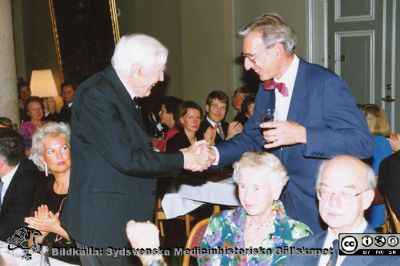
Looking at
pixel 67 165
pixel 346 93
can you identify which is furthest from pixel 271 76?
pixel 67 165

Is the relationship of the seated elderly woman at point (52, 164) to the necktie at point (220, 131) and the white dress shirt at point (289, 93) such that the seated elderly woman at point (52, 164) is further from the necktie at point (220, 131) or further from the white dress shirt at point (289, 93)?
the necktie at point (220, 131)

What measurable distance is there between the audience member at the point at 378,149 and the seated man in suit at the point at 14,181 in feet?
7.92

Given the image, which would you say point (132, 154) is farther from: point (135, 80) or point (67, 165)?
point (67, 165)

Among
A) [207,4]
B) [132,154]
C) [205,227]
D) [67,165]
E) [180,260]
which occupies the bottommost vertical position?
[180,260]

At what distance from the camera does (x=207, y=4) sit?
26.8ft

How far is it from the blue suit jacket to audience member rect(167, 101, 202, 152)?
2.43 metres

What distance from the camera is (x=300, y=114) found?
2.82 metres

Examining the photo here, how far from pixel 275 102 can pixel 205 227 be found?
78 cm

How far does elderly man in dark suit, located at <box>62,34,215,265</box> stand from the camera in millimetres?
2469

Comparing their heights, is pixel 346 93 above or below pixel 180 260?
above

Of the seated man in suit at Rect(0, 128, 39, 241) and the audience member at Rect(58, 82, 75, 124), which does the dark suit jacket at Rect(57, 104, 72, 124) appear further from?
the seated man in suit at Rect(0, 128, 39, 241)

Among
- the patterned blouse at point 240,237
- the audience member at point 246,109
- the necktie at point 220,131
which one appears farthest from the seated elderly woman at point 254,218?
the audience member at point 246,109

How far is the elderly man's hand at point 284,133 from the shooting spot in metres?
2.60

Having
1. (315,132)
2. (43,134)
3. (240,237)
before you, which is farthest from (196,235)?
(43,134)
